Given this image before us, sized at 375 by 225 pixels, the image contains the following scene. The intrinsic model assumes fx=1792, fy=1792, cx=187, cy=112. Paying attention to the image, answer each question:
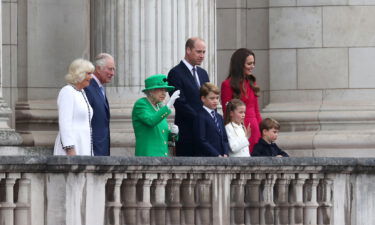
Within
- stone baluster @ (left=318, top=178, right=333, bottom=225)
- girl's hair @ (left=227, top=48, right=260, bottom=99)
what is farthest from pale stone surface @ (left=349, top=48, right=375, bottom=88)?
stone baluster @ (left=318, top=178, right=333, bottom=225)

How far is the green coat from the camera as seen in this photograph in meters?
20.2

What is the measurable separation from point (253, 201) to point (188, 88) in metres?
2.90

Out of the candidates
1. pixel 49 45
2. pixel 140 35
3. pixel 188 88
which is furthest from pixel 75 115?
pixel 49 45

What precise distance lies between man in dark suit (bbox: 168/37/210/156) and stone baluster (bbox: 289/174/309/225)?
2.00 m

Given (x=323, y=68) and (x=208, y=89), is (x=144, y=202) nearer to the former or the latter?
(x=208, y=89)

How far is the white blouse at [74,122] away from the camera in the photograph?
63.9 ft

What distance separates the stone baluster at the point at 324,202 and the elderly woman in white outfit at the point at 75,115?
8.50 ft

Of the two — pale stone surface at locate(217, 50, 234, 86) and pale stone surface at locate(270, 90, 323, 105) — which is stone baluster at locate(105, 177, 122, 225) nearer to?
pale stone surface at locate(270, 90, 323, 105)

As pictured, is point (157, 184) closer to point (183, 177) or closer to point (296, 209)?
point (183, 177)

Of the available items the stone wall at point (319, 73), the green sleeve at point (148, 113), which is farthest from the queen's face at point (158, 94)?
the stone wall at point (319, 73)

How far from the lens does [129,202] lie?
17.8 meters

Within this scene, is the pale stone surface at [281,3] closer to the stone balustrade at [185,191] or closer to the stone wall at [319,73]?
the stone wall at [319,73]

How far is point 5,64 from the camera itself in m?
25.0

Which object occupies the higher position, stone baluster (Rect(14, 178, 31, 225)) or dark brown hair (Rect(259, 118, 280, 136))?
dark brown hair (Rect(259, 118, 280, 136))
